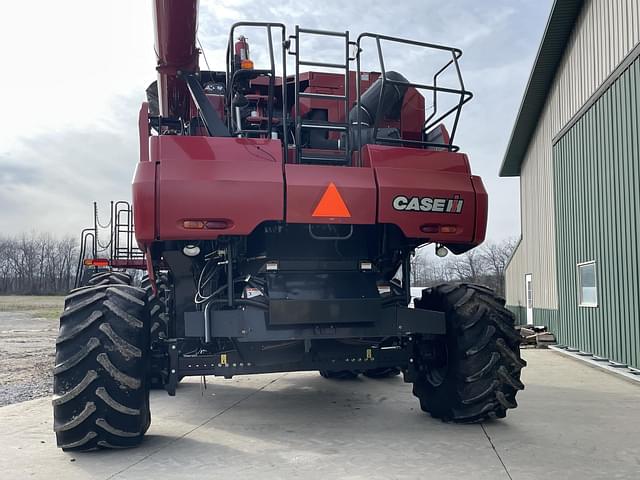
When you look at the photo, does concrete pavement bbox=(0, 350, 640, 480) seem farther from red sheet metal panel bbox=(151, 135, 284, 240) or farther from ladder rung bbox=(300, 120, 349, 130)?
ladder rung bbox=(300, 120, 349, 130)

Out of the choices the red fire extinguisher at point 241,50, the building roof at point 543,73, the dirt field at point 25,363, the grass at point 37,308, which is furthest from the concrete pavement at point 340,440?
the grass at point 37,308

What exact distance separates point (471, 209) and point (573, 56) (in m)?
9.70

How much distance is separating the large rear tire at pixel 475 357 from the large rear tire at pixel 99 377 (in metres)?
2.54

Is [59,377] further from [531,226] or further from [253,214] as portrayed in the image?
[531,226]

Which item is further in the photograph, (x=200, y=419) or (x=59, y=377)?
(x=200, y=419)

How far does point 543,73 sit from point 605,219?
5.71m

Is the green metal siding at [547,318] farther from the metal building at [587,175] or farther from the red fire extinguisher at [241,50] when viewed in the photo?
the red fire extinguisher at [241,50]

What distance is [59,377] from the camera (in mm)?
4824

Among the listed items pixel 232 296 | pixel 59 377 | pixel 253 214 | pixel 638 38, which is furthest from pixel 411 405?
pixel 638 38

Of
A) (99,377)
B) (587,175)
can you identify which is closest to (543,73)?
(587,175)

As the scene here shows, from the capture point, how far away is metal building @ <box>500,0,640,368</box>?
32.6 ft

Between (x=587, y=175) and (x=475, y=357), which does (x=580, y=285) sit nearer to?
(x=587, y=175)

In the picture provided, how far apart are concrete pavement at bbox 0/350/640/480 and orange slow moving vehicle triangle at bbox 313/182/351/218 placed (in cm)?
187

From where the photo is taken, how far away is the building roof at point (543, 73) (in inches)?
527
